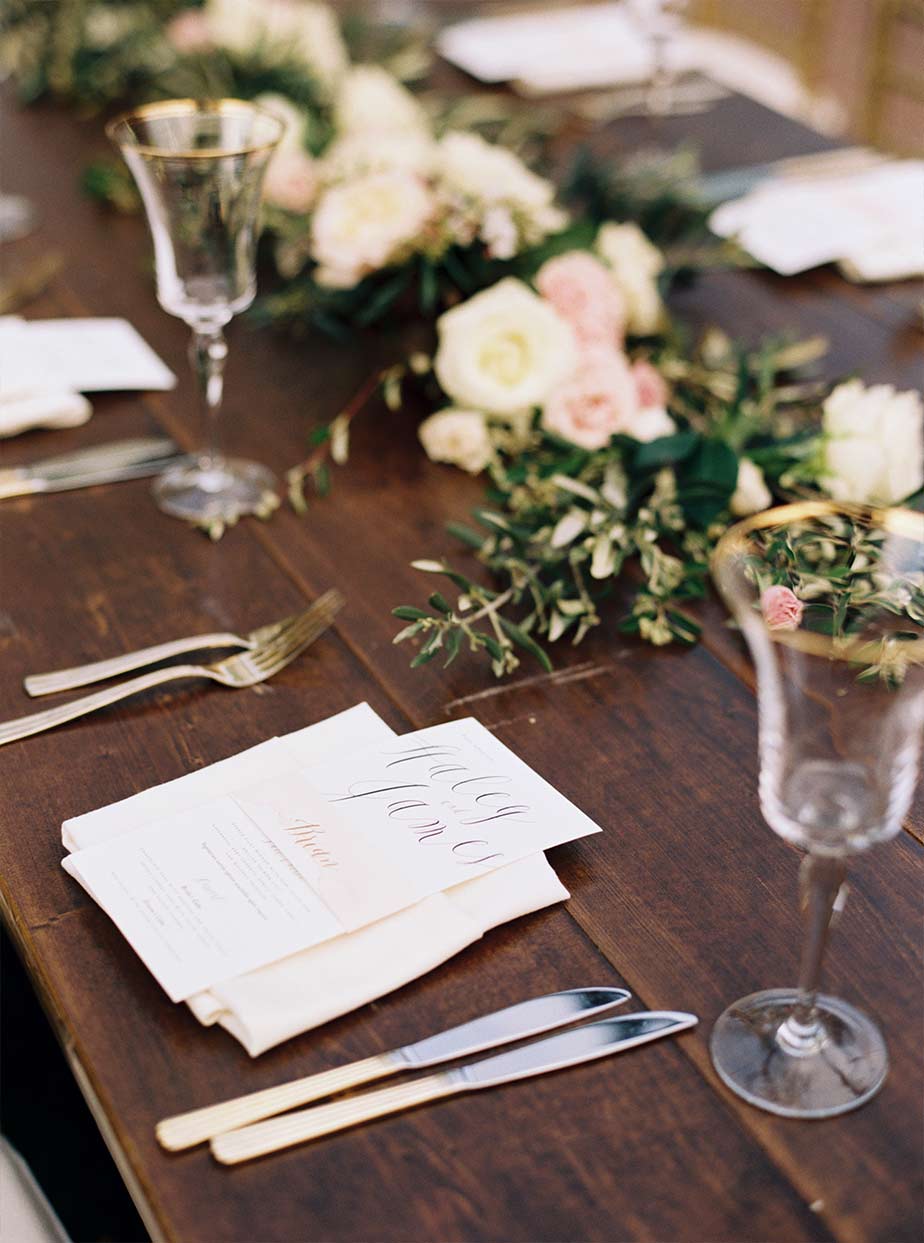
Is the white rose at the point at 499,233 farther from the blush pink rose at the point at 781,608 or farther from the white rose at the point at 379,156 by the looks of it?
the blush pink rose at the point at 781,608

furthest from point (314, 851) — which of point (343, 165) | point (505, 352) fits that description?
point (343, 165)

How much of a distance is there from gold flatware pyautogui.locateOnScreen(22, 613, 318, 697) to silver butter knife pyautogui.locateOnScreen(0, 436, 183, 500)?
0.30m

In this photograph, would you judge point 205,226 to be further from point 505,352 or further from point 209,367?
point 505,352

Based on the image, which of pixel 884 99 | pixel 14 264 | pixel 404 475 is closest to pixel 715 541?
pixel 404 475

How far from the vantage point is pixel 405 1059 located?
29.1 inches

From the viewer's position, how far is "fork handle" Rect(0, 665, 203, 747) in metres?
0.99

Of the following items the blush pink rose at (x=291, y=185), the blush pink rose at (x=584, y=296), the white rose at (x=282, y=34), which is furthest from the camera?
the white rose at (x=282, y=34)

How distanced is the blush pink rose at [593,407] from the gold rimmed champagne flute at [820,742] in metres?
0.45

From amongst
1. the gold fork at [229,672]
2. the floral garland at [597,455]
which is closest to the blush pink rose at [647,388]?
the floral garland at [597,455]

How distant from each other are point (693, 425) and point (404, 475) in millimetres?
278

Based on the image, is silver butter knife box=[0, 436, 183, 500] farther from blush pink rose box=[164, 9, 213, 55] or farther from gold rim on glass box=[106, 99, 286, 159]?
blush pink rose box=[164, 9, 213, 55]

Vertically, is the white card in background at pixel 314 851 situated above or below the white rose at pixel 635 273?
below

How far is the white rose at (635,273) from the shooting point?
149 centimetres

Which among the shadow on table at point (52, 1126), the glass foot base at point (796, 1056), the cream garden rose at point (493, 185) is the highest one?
the cream garden rose at point (493, 185)
